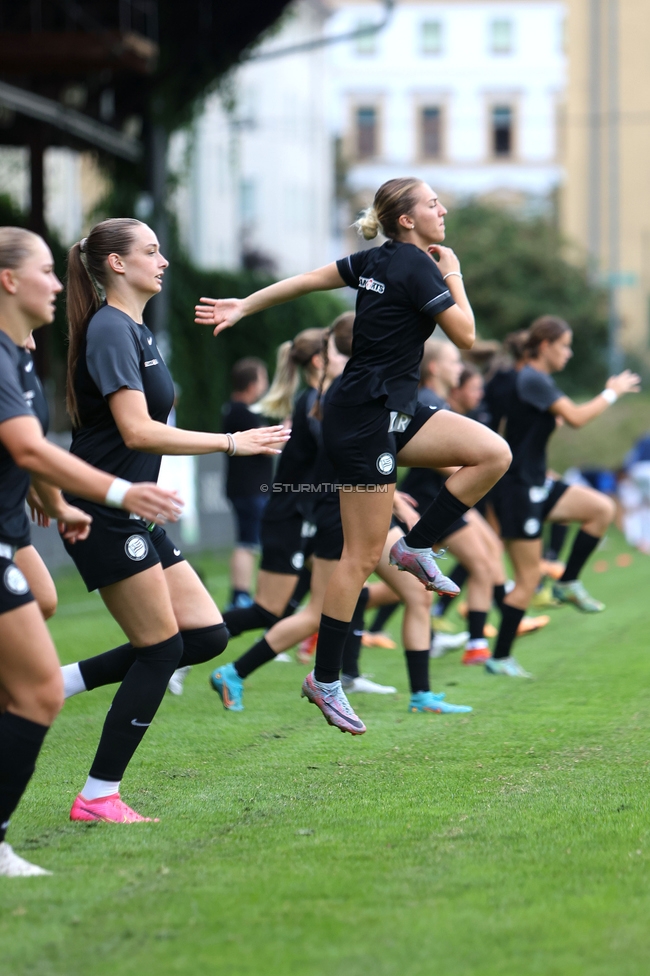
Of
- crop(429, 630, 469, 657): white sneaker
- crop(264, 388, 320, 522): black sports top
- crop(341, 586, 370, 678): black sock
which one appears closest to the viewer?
crop(264, 388, 320, 522): black sports top

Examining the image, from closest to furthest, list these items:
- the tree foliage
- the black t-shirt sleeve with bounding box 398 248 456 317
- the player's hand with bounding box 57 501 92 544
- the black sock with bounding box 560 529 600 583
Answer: the player's hand with bounding box 57 501 92 544 < the black t-shirt sleeve with bounding box 398 248 456 317 < the black sock with bounding box 560 529 600 583 < the tree foliage

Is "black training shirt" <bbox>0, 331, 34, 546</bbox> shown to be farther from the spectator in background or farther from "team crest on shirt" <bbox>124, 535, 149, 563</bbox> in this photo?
the spectator in background

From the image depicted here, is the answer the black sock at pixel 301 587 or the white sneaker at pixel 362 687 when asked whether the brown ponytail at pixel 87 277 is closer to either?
the white sneaker at pixel 362 687

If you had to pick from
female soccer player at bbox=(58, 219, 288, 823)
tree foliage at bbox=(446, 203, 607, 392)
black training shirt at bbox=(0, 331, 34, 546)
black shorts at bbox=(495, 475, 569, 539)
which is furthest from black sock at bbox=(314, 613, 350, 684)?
tree foliage at bbox=(446, 203, 607, 392)

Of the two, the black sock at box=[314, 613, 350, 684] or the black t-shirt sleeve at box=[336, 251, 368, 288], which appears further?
the black sock at box=[314, 613, 350, 684]

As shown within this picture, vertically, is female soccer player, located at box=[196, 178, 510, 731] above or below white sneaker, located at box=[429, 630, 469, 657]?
above

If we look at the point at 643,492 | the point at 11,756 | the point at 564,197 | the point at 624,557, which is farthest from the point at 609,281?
the point at 564,197

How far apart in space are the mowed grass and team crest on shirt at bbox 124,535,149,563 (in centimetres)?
94

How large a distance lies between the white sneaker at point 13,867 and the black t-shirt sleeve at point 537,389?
17.9 feet

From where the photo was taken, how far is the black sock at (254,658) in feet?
25.8

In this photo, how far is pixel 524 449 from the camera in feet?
30.2

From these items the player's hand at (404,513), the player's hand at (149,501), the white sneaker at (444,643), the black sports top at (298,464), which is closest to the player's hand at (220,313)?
the player's hand at (149,501)

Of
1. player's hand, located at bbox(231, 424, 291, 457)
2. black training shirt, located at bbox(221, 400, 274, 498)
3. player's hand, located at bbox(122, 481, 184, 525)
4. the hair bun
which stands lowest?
black training shirt, located at bbox(221, 400, 274, 498)

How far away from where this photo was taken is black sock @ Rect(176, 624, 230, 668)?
17.4 feet
